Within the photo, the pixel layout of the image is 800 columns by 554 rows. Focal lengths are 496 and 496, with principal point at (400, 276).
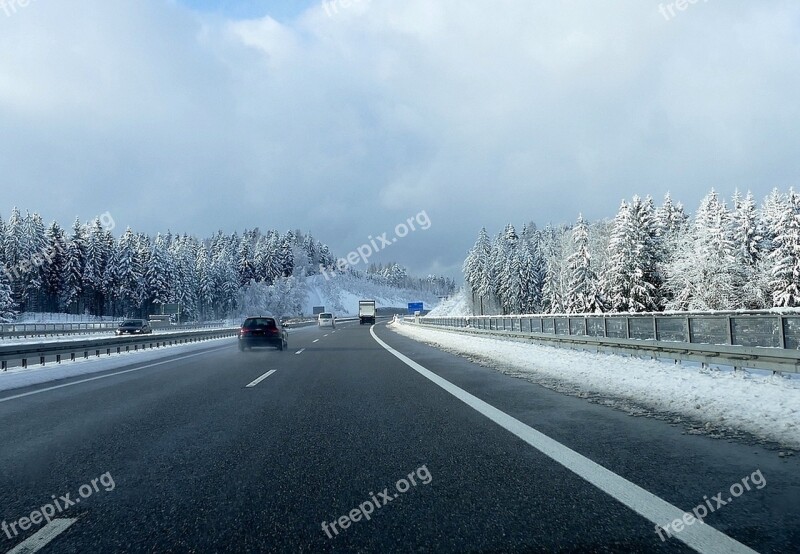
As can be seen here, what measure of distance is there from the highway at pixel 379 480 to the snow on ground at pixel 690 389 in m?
0.87

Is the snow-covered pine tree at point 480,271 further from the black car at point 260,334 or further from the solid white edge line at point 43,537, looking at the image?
the solid white edge line at point 43,537

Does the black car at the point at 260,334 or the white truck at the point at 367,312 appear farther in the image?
the white truck at the point at 367,312

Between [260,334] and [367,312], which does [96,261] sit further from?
[260,334]

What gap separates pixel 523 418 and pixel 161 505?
458 centimetres

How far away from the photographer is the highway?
10.3 feet

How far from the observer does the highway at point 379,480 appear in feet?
10.3

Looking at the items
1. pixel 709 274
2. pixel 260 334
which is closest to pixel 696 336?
pixel 260 334

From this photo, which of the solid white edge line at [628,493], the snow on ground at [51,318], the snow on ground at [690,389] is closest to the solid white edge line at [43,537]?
the solid white edge line at [628,493]

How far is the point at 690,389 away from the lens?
826cm

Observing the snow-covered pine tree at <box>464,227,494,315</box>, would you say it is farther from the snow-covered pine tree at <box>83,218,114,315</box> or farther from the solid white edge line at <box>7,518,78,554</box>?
the solid white edge line at <box>7,518,78,554</box>

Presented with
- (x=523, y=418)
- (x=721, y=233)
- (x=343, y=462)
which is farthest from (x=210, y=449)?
(x=721, y=233)

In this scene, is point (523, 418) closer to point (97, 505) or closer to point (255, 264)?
point (97, 505)

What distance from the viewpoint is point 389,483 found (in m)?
4.15

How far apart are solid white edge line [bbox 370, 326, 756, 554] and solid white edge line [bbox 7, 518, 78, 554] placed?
3.87 m
